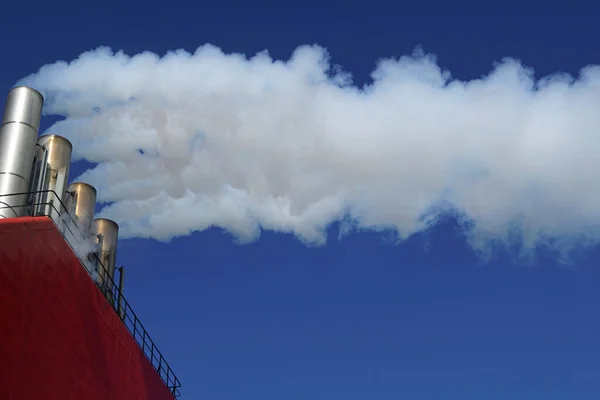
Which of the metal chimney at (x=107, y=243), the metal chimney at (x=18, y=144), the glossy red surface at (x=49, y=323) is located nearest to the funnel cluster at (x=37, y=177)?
the metal chimney at (x=18, y=144)

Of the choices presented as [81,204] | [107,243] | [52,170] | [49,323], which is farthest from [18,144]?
[107,243]

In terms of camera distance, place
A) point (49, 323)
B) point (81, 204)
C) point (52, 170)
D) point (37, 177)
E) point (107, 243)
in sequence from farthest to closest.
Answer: point (107, 243)
point (81, 204)
point (52, 170)
point (37, 177)
point (49, 323)

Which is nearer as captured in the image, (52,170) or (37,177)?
(37,177)

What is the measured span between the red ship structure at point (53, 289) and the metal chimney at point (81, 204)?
0.03 m

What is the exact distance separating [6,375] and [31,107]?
30.4 ft

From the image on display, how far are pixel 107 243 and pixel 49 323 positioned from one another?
10.4 m

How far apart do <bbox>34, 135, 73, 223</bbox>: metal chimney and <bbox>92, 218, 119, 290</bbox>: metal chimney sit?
12.9ft

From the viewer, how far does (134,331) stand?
953 inches

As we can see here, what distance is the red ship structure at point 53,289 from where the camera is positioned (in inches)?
611

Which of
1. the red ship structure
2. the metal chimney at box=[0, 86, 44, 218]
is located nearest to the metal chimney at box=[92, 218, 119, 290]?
the red ship structure

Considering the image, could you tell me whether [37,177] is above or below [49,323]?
above

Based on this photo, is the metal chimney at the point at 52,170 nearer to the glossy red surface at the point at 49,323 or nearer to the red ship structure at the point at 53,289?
the red ship structure at the point at 53,289

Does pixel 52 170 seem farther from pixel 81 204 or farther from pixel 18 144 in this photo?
pixel 81 204

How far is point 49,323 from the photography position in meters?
16.7
